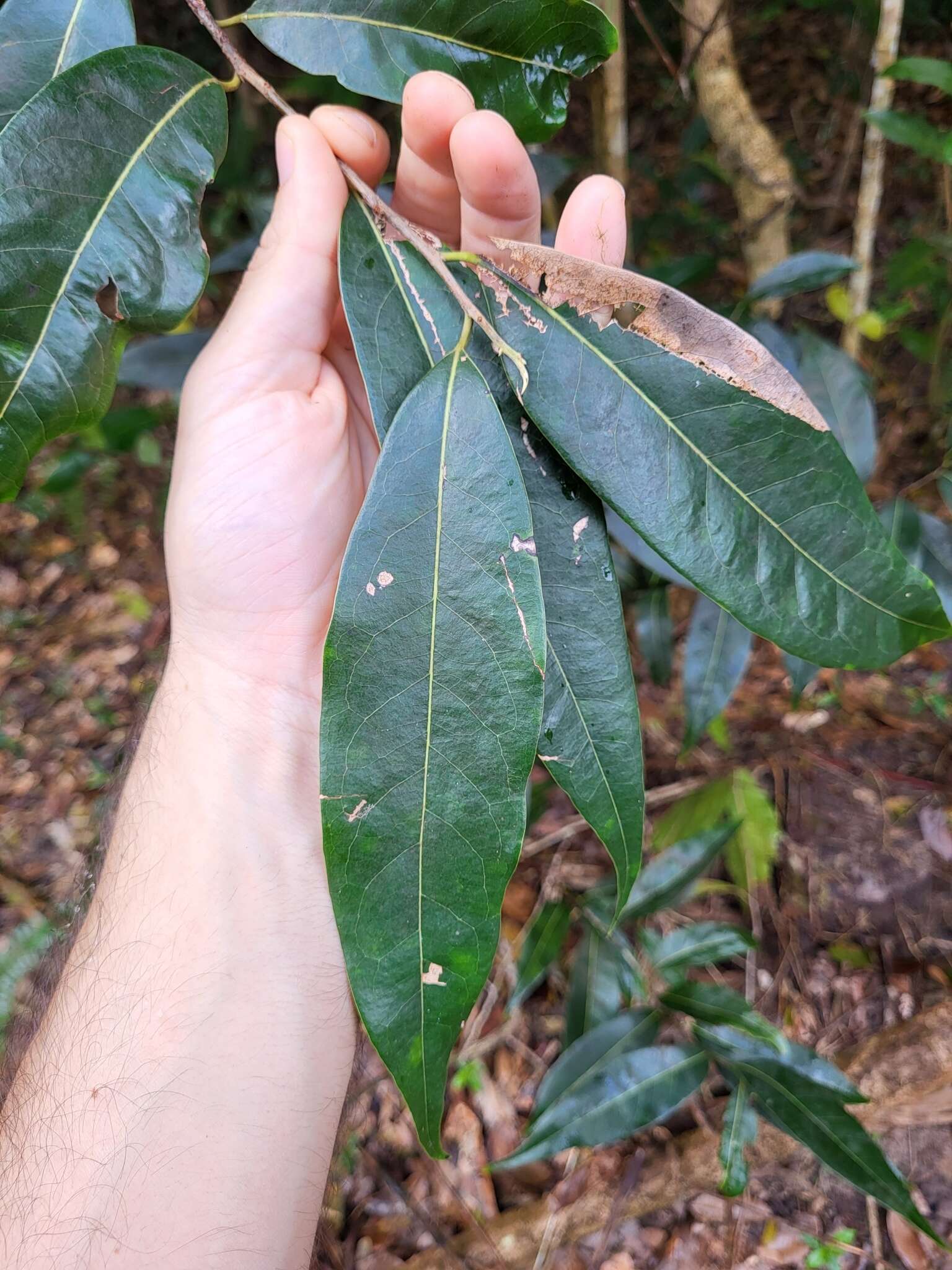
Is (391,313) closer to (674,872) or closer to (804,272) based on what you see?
(804,272)

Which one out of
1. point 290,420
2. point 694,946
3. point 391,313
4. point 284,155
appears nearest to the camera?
point 391,313

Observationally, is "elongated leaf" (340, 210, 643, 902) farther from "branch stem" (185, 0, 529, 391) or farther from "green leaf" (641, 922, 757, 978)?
"green leaf" (641, 922, 757, 978)

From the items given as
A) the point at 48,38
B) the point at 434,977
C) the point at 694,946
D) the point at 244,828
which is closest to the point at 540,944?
the point at 694,946

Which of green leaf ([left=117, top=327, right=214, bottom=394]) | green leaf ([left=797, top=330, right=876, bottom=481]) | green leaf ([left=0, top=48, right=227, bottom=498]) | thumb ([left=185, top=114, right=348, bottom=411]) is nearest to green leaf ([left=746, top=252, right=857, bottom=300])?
green leaf ([left=797, top=330, right=876, bottom=481])

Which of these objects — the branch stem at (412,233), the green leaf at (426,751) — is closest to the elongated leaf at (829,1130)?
the green leaf at (426,751)

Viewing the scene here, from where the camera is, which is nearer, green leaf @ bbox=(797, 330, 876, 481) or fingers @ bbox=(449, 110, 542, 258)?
fingers @ bbox=(449, 110, 542, 258)

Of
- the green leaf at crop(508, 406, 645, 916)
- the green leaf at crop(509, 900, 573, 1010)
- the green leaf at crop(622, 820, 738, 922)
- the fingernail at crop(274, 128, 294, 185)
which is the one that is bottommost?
the green leaf at crop(509, 900, 573, 1010)

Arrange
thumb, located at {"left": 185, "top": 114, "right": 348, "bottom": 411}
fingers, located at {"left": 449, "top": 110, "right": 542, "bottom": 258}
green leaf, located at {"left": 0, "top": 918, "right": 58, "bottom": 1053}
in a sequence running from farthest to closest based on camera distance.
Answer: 1. green leaf, located at {"left": 0, "top": 918, "right": 58, "bottom": 1053}
2. thumb, located at {"left": 185, "top": 114, "right": 348, "bottom": 411}
3. fingers, located at {"left": 449, "top": 110, "right": 542, "bottom": 258}
